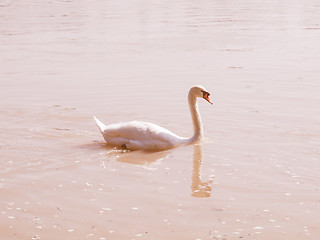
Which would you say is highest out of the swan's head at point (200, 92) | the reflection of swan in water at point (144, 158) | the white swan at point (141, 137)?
the swan's head at point (200, 92)

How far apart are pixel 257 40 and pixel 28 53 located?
740 centimetres

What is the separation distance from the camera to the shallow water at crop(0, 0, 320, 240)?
6.98 meters

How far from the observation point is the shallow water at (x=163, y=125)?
275 inches

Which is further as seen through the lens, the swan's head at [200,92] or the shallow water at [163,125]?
the swan's head at [200,92]

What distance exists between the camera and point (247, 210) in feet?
23.5

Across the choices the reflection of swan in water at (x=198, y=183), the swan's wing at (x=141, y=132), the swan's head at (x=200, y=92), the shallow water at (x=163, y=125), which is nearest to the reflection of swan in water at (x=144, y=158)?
the shallow water at (x=163, y=125)

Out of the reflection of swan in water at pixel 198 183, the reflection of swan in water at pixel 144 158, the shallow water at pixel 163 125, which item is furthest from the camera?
the reflection of swan in water at pixel 144 158

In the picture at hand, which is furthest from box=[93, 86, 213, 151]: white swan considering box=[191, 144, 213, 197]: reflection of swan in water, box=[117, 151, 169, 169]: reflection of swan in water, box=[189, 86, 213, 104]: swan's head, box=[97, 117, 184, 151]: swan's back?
box=[189, 86, 213, 104]: swan's head

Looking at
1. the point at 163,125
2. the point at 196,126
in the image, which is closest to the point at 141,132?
the point at 196,126

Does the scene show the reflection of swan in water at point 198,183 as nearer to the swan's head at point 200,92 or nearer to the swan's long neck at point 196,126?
the swan's long neck at point 196,126

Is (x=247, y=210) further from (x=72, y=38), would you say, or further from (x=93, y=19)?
(x=93, y=19)

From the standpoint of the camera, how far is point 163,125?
37.3 ft

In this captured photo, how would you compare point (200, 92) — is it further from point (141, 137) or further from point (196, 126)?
point (141, 137)

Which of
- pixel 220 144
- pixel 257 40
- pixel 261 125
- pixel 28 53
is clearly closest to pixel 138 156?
pixel 220 144
